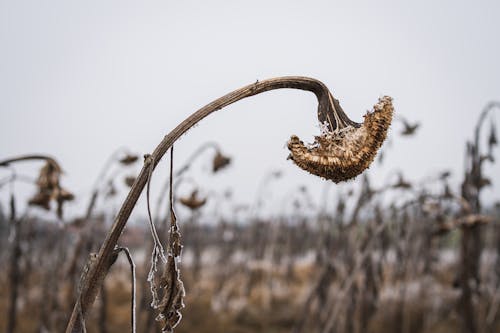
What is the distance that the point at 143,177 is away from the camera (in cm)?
63

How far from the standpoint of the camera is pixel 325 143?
71 centimetres

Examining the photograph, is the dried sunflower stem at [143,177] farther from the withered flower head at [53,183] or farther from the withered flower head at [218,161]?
the withered flower head at [218,161]

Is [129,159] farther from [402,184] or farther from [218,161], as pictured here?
[402,184]

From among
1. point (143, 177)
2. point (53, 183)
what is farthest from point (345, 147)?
point (53, 183)

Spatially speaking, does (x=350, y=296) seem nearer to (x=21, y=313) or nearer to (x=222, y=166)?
(x=222, y=166)

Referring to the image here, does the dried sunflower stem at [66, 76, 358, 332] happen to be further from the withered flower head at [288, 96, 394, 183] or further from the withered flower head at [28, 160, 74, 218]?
the withered flower head at [28, 160, 74, 218]

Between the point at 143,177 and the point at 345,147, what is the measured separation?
309mm

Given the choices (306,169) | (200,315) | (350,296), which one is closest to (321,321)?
(350,296)

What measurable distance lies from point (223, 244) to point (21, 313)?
13.6 feet

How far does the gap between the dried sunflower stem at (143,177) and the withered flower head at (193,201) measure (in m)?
1.22

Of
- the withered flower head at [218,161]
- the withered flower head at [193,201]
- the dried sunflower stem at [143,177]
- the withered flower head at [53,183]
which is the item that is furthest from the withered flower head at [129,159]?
the dried sunflower stem at [143,177]

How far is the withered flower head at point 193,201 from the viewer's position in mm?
1887

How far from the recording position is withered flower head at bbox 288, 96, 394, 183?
69 cm

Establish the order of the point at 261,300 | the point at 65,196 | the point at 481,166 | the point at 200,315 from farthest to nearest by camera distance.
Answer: the point at 261,300 → the point at 200,315 → the point at 481,166 → the point at 65,196
